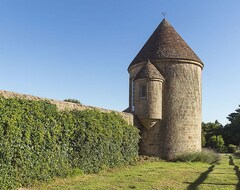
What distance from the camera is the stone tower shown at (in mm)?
19938

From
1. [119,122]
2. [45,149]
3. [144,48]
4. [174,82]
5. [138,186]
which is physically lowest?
[138,186]

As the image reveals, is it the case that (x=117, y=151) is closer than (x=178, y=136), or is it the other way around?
(x=117, y=151)

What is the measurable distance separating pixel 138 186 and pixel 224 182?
11.3ft

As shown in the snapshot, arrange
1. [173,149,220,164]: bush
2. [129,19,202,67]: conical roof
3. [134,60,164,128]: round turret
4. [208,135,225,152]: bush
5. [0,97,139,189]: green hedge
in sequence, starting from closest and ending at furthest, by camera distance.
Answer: [0,97,139,189]: green hedge
[134,60,164,128]: round turret
[173,149,220,164]: bush
[129,19,202,67]: conical roof
[208,135,225,152]: bush

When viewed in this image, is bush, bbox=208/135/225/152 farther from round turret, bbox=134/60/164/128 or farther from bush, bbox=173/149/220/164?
round turret, bbox=134/60/164/128

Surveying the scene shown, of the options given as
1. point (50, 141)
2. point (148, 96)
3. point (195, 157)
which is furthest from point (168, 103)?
point (50, 141)

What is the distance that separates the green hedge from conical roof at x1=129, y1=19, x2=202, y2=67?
7.13 m

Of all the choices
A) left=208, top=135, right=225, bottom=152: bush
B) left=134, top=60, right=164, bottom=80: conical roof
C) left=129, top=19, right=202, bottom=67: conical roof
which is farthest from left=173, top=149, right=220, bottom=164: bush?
left=208, top=135, right=225, bottom=152: bush

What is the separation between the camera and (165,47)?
21.3 m

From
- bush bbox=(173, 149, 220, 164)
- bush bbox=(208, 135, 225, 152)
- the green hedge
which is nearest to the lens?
the green hedge

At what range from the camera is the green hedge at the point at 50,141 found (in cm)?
894

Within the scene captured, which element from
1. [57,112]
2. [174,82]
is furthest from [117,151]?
[174,82]

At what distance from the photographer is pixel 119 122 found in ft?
54.0

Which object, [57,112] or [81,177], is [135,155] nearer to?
[81,177]
